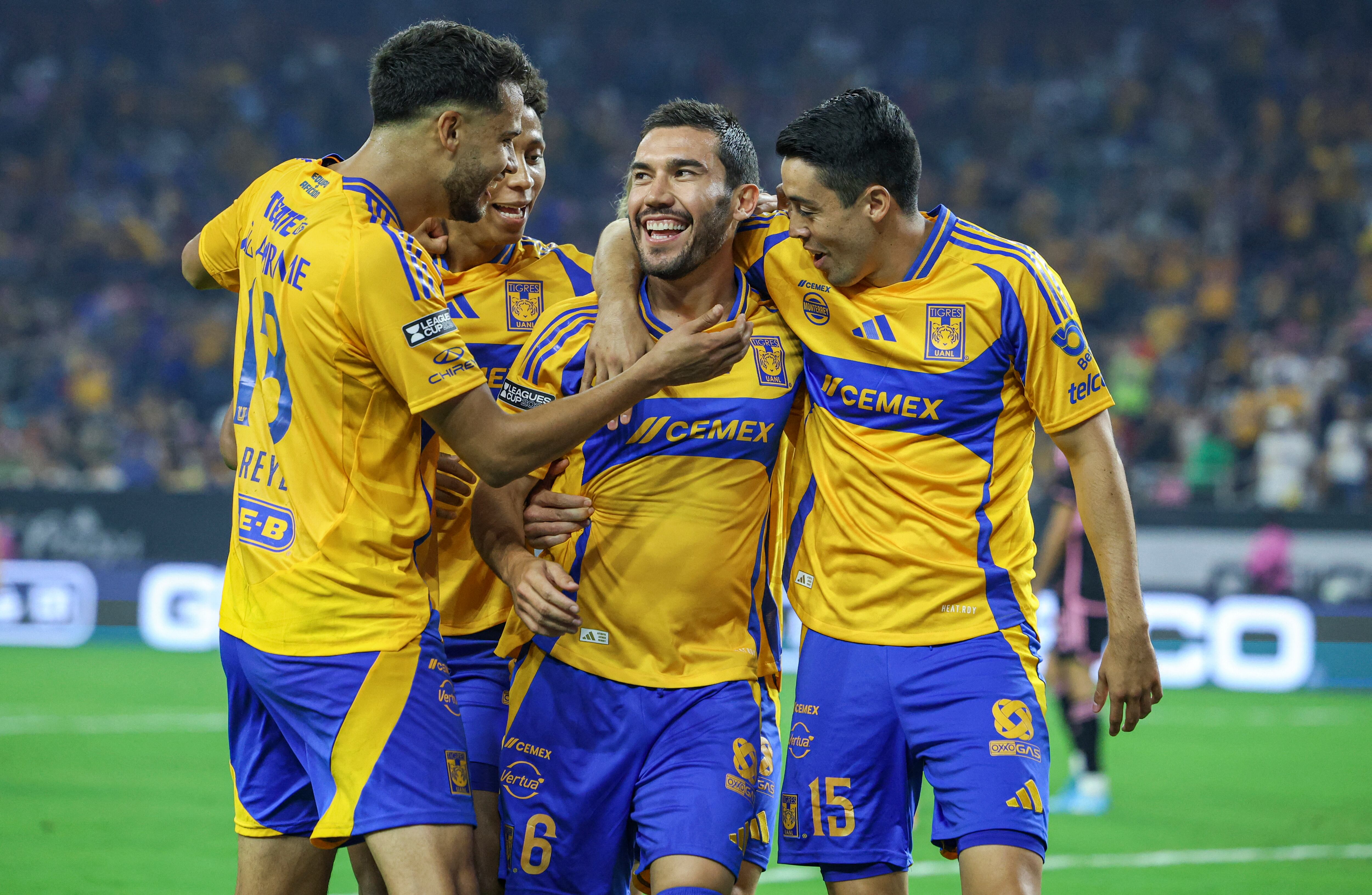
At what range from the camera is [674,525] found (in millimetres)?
3818

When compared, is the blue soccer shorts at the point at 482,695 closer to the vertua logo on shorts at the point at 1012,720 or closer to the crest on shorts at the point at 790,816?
the crest on shorts at the point at 790,816

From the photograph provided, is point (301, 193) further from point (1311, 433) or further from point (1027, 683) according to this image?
point (1311, 433)

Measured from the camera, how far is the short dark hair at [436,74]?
134 inches

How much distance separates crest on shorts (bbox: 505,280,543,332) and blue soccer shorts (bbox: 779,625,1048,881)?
54.2 inches

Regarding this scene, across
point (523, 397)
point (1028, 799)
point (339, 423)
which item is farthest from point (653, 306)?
point (1028, 799)

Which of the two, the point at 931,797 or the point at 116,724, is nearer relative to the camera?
the point at 931,797

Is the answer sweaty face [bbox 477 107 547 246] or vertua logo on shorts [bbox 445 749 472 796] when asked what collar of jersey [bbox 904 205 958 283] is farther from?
vertua logo on shorts [bbox 445 749 472 796]

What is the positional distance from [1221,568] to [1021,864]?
33.7 feet

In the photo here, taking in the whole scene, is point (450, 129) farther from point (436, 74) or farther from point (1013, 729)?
point (1013, 729)

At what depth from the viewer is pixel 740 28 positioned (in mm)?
23828

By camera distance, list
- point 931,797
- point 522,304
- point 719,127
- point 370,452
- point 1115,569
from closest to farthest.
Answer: point 370,452, point 1115,569, point 719,127, point 522,304, point 931,797

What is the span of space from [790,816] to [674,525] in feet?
2.75

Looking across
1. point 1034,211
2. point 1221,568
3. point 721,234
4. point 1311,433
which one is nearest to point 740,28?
point 1034,211

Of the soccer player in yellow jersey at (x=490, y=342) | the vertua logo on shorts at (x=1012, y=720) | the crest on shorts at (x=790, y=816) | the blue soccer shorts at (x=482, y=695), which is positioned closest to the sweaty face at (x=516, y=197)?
the soccer player in yellow jersey at (x=490, y=342)
